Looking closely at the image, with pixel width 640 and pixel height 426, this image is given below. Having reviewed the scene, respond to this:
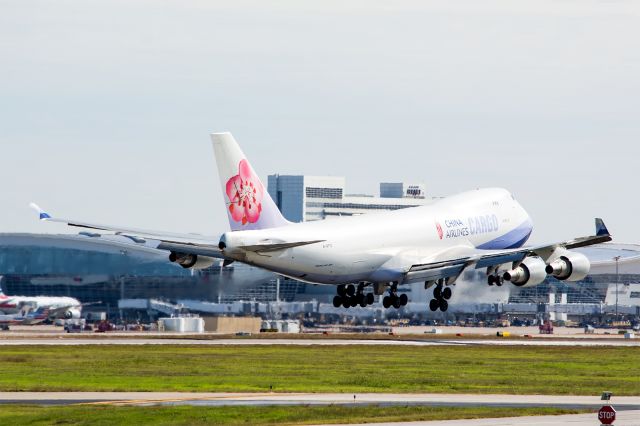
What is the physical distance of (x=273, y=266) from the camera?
80188 mm

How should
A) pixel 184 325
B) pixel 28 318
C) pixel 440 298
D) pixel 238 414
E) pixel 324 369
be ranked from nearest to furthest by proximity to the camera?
pixel 238 414, pixel 324 369, pixel 440 298, pixel 184 325, pixel 28 318

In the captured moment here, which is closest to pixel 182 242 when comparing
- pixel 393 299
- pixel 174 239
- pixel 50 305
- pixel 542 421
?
pixel 174 239

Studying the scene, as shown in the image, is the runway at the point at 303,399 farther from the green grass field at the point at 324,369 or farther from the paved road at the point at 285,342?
the paved road at the point at 285,342

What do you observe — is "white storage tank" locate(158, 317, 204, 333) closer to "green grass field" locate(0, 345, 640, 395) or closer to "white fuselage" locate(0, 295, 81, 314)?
"white fuselage" locate(0, 295, 81, 314)

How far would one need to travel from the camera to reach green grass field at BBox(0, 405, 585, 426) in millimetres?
51250

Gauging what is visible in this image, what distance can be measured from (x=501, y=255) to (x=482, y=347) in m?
21.3

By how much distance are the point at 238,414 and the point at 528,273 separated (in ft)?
131

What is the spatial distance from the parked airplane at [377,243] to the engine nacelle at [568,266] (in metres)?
0.07

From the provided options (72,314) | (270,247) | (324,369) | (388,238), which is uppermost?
(388,238)

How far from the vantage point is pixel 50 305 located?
615 feet

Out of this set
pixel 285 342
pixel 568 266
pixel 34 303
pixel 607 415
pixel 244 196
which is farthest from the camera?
pixel 34 303

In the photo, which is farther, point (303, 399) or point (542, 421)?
point (303, 399)

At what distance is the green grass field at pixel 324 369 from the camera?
70.2 m

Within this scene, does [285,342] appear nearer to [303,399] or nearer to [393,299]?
[393,299]
